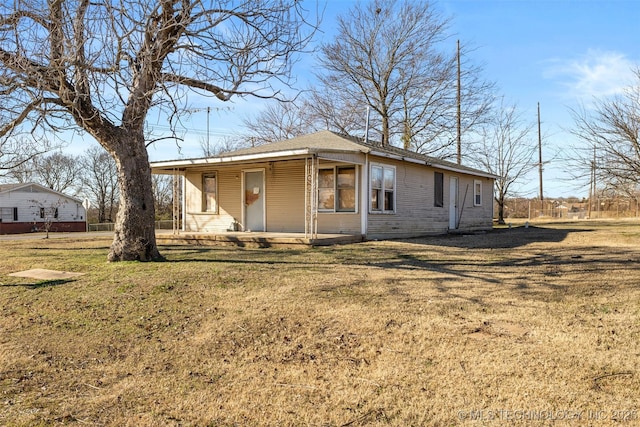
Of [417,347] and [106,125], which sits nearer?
[417,347]

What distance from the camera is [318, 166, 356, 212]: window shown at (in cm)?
1245

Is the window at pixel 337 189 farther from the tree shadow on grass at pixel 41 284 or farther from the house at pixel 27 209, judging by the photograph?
the house at pixel 27 209

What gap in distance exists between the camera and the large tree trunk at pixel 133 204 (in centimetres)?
779

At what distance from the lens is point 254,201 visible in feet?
46.0

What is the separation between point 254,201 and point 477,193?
10087 mm

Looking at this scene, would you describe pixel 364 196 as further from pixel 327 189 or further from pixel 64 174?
pixel 64 174

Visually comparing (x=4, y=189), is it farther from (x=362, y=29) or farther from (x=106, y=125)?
(x=106, y=125)

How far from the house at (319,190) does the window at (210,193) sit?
0.03 metres

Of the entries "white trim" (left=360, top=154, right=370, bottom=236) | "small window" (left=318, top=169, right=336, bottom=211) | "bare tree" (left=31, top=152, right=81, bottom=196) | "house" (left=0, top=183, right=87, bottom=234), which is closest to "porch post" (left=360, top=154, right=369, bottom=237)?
"white trim" (left=360, top=154, right=370, bottom=236)

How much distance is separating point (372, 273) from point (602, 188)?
39.7 feet

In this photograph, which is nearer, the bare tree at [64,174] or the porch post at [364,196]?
the porch post at [364,196]

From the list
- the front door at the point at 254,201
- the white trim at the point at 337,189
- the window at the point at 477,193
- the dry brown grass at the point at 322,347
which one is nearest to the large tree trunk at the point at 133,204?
the dry brown grass at the point at 322,347

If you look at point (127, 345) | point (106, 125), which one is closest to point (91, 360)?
point (127, 345)

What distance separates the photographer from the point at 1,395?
138 inches
